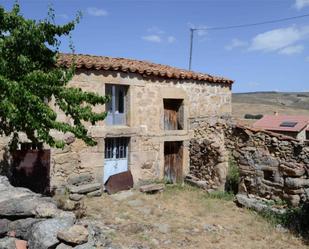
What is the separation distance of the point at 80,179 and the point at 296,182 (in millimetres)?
6931

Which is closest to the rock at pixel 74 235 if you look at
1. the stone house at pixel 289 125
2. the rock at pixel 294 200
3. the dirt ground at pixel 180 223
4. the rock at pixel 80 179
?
the dirt ground at pixel 180 223

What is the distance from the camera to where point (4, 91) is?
8078mm

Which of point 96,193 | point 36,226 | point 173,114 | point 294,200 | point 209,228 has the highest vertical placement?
point 173,114

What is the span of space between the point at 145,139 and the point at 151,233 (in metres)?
5.54

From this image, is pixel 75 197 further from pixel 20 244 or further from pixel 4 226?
pixel 20 244

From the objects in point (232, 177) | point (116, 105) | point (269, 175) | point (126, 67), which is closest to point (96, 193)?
point (116, 105)

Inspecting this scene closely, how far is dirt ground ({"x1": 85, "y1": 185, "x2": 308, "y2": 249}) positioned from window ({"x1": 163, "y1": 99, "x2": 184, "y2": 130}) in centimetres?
319

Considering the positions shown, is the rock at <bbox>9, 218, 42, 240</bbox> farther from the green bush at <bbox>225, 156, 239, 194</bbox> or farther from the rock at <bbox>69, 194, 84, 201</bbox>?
the green bush at <bbox>225, 156, 239, 194</bbox>

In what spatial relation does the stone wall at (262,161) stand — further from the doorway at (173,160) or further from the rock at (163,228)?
the rock at (163,228)

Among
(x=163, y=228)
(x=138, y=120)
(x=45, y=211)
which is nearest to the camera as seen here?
(x=45, y=211)

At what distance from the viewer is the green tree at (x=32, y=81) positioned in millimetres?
8055

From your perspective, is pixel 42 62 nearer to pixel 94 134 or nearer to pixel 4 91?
pixel 4 91

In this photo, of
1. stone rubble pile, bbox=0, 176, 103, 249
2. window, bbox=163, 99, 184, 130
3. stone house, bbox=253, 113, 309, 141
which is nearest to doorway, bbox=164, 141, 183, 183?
window, bbox=163, 99, 184, 130

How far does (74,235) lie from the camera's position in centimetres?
595
